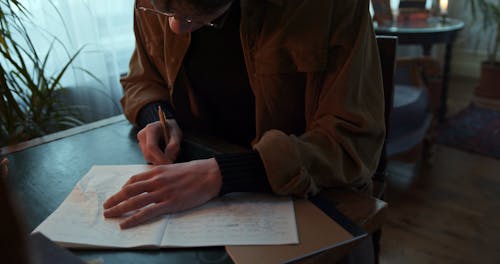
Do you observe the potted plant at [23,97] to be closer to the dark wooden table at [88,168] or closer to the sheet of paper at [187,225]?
the dark wooden table at [88,168]

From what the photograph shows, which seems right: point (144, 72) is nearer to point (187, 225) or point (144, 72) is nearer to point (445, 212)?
point (187, 225)

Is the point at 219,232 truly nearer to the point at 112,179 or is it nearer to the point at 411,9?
the point at 112,179

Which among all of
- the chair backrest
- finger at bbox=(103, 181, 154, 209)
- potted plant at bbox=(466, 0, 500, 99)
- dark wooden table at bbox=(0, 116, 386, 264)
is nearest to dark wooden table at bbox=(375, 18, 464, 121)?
potted plant at bbox=(466, 0, 500, 99)

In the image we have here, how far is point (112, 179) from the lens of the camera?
85 cm

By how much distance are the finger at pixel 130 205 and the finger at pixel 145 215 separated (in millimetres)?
13

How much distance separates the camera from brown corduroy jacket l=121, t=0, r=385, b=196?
2.51ft

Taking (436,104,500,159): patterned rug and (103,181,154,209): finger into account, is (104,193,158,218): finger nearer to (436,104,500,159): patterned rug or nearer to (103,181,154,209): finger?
(103,181,154,209): finger

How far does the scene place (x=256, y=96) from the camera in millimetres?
1013

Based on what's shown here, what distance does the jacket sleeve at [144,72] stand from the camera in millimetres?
1128

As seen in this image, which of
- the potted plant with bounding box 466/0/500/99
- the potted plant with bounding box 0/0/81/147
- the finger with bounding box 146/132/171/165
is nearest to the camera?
the finger with bounding box 146/132/171/165

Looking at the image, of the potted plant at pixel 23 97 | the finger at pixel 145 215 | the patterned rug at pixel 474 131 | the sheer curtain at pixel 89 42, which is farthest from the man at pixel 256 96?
the patterned rug at pixel 474 131

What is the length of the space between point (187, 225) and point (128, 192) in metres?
0.12

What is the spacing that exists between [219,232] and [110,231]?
0.17 m

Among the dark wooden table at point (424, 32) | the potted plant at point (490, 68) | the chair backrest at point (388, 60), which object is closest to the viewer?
the chair backrest at point (388, 60)
